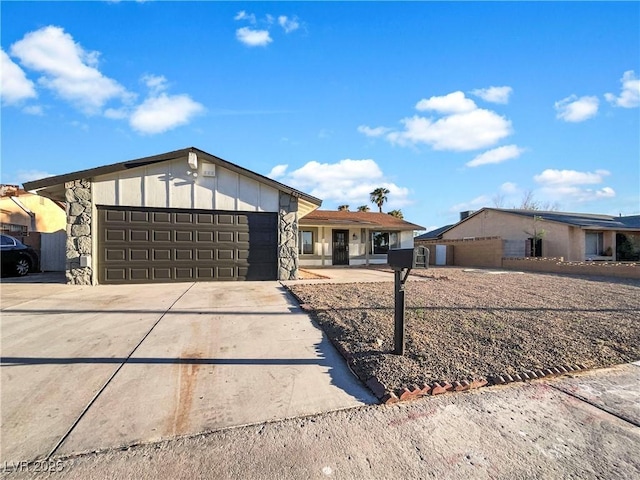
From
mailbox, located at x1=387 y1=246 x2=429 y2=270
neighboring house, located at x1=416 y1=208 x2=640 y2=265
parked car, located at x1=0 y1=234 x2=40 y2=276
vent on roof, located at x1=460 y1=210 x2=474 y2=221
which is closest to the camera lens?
mailbox, located at x1=387 y1=246 x2=429 y2=270

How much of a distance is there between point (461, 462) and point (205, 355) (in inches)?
111

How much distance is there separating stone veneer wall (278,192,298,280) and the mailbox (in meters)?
7.15

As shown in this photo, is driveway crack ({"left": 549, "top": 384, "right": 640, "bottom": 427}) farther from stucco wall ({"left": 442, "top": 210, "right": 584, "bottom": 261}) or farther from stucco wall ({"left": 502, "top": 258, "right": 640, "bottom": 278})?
stucco wall ({"left": 442, "top": 210, "right": 584, "bottom": 261})

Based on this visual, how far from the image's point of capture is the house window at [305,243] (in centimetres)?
1811

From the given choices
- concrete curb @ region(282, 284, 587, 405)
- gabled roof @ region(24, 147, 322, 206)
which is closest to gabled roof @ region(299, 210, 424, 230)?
gabled roof @ region(24, 147, 322, 206)

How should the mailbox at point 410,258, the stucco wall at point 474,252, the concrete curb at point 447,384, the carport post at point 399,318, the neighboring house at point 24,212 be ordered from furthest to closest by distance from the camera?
the stucco wall at point 474,252, the neighboring house at point 24,212, the carport post at point 399,318, the mailbox at point 410,258, the concrete curb at point 447,384

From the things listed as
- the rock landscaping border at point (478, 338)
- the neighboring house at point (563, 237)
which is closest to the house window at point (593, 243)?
the neighboring house at point (563, 237)

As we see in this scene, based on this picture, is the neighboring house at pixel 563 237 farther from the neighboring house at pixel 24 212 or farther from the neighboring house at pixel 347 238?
the neighboring house at pixel 24 212

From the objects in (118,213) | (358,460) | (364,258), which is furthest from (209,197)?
(364,258)

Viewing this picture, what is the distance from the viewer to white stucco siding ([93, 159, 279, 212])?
31.3 ft

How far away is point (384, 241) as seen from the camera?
66.3 feet

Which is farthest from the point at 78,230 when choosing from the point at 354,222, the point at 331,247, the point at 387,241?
the point at 387,241

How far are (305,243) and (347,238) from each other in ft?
8.15

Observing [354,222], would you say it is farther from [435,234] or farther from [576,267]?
[435,234]
